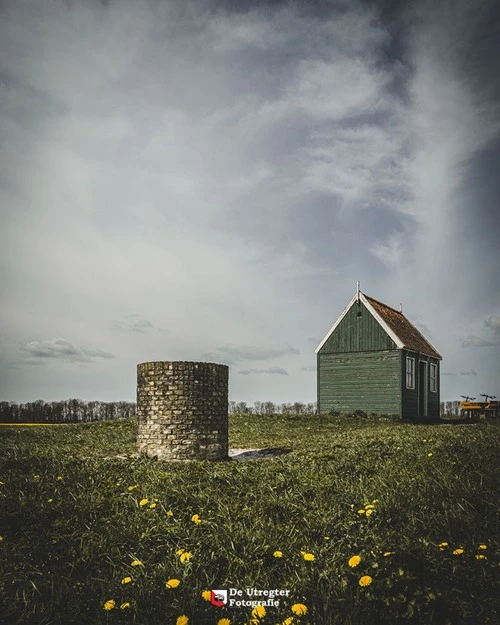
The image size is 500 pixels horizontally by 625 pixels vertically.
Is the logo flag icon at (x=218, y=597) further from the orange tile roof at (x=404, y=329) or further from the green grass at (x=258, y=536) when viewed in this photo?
the orange tile roof at (x=404, y=329)

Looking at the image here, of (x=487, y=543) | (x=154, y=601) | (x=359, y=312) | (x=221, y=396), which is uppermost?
(x=359, y=312)

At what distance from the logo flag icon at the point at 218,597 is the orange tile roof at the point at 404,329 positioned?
74.0 ft

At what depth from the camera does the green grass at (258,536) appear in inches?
157

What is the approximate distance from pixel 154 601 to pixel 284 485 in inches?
133

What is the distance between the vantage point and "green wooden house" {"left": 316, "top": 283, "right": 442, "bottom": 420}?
2508 cm

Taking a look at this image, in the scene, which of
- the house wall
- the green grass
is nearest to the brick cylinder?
the green grass

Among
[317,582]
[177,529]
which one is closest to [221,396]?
[177,529]

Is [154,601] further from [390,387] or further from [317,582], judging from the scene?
[390,387]

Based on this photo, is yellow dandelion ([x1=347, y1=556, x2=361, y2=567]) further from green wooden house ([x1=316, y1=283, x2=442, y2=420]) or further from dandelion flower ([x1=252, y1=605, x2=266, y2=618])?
green wooden house ([x1=316, y1=283, x2=442, y2=420])

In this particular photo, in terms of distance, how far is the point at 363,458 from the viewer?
864 cm

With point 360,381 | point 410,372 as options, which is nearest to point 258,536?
point 360,381

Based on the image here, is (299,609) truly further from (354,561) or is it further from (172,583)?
(172,583)

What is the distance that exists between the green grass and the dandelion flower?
0.09 m

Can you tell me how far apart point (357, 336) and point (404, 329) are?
12.3ft
